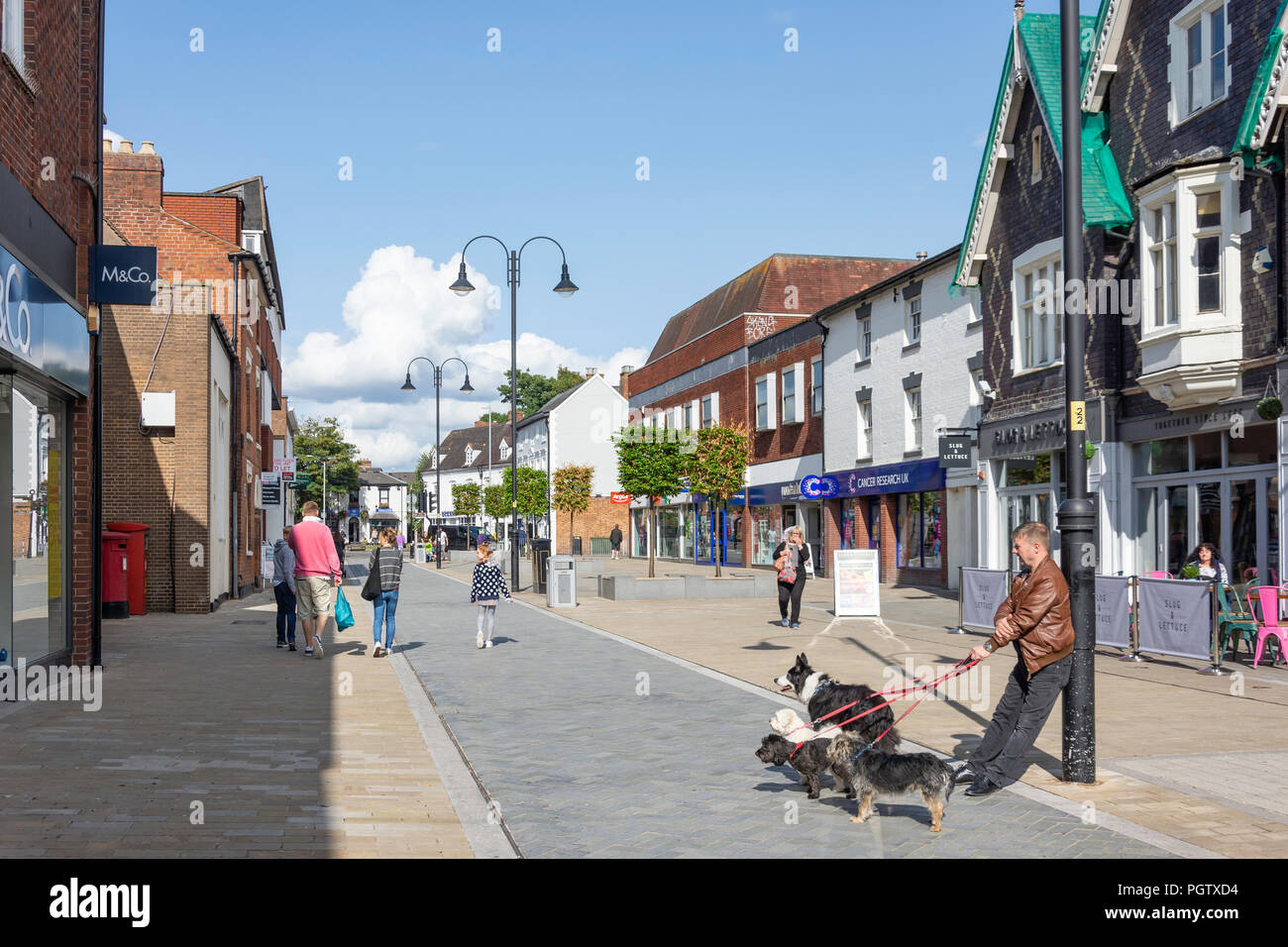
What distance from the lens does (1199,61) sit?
18250 millimetres

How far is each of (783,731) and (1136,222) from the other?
590 inches

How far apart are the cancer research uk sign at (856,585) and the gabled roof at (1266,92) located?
314 inches

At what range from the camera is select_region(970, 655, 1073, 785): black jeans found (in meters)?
7.42

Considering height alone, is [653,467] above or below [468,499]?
above

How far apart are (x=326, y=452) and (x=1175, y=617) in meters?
90.9

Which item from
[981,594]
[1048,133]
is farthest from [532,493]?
[981,594]

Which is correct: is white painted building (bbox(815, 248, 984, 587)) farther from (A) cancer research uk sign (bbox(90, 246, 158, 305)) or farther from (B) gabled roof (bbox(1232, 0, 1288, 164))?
(A) cancer research uk sign (bbox(90, 246, 158, 305))

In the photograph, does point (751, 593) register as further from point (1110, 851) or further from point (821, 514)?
point (1110, 851)

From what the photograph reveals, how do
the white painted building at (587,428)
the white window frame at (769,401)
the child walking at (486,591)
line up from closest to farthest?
the child walking at (486,591)
the white window frame at (769,401)
the white painted building at (587,428)

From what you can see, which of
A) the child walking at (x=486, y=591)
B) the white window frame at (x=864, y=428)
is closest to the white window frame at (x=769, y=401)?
the white window frame at (x=864, y=428)

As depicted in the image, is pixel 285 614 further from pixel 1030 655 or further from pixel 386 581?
pixel 1030 655

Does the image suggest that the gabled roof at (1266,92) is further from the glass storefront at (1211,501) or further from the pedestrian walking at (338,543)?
the pedestrian walking at (338,543)

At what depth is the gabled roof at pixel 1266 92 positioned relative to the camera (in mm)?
15570

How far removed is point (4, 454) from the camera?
39.4ft
